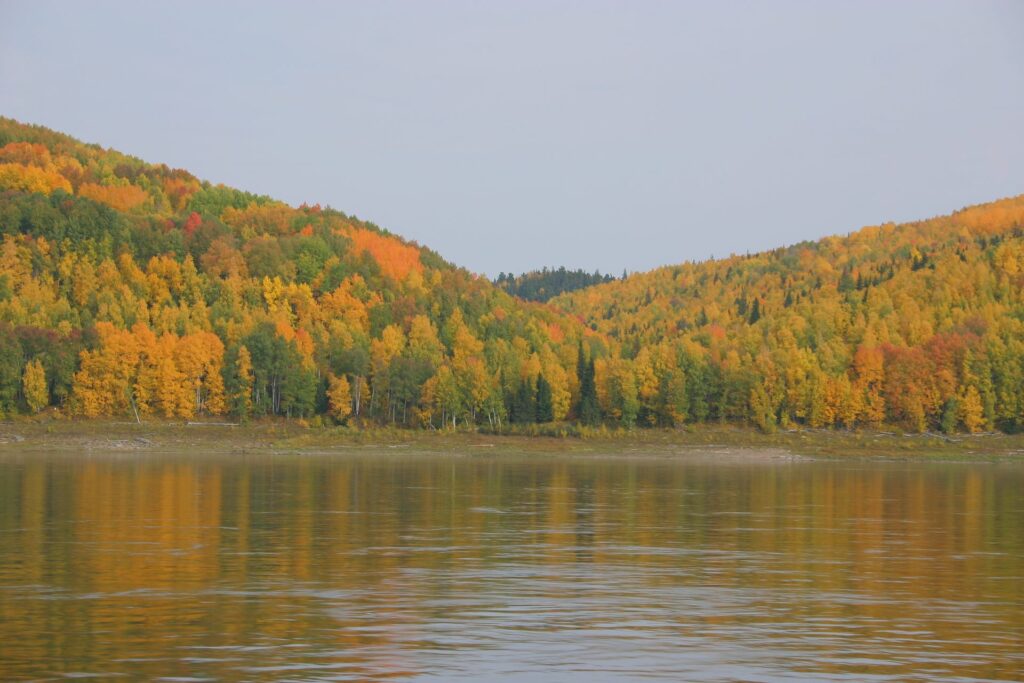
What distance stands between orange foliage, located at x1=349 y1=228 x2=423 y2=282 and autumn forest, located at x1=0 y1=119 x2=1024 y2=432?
0.42 metres

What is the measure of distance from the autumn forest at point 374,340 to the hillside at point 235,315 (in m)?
0.29

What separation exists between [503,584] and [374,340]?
401 feet

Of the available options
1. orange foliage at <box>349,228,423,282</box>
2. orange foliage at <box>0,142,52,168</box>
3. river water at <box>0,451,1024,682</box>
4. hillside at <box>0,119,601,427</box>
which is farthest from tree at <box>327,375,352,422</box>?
river water at <box>0,451,1024,682</box>

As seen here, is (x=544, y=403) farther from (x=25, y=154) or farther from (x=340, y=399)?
(x=25, y=154)

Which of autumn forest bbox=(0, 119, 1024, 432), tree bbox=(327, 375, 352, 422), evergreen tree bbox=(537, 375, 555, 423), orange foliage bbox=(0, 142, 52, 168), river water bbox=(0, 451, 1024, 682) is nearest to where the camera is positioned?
river water bbox=(0, 451, 1024, 682)

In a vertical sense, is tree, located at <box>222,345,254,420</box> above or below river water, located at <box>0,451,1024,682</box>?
above

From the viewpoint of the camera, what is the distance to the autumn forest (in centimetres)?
13388

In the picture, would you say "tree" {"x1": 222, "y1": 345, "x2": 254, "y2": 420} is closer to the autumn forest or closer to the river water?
the autumn forest

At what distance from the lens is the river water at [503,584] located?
24.7 metres

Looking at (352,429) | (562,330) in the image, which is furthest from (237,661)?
(562,330)

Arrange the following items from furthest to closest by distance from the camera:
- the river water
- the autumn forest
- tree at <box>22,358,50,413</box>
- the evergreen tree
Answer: the evergreen tree < the autumn forest < tree at <box>22,358,50,413</box> < the river water

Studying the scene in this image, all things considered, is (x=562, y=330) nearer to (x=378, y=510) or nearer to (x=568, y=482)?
(x=568, y=482)

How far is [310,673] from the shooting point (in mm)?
23344

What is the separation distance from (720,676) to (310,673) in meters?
7.22
